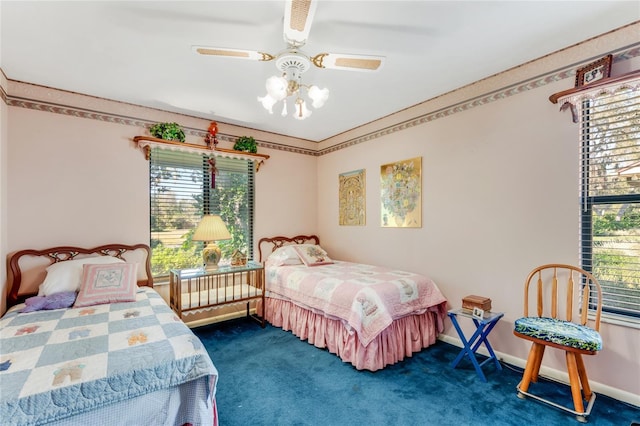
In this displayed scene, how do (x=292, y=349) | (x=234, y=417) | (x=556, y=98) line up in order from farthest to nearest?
1. (x=292, y=349)
2. (x=556, y=98)
3. (x=234, y=417)

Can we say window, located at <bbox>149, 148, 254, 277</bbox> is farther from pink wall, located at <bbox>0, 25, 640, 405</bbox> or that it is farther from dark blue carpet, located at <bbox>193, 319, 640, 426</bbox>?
dark blue carpet, located at <bbox>193, 319, 640, 426</bbox>

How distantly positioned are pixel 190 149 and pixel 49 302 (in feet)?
6.56

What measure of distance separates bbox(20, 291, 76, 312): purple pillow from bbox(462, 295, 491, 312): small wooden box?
11.1 ft

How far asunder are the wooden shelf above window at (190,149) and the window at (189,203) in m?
0.11

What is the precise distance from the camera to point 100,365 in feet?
4.82

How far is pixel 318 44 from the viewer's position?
2.17 meters

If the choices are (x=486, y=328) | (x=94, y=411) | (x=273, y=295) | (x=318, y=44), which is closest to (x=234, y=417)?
(x=94, y=411)

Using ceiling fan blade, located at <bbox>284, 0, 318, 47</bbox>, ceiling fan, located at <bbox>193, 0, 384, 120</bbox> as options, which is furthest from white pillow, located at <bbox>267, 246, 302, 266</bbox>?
ceiling fan blade, located at <bbox>284, 0, 318, 47</bbox>

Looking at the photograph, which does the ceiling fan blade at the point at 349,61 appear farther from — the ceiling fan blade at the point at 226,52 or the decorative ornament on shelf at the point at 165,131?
the decorative ornament on shelf at the point at 165,131

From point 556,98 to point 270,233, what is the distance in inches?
136

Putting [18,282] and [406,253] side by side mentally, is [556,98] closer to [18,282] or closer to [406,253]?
[406,253]

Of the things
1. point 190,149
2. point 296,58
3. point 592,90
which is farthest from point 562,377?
point 190,149

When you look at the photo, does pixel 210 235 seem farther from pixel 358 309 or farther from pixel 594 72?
pixel 594 72

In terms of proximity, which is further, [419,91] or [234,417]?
[419,91]
